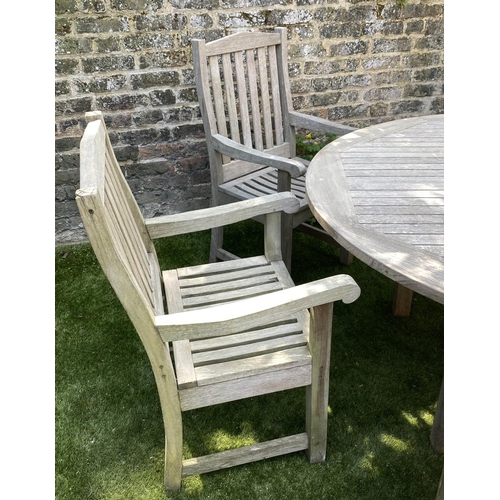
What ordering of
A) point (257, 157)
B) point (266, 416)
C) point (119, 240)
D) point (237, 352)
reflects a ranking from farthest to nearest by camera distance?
point (257, 157)
point (266, 416)
point (237, 352)
point (119, 240)

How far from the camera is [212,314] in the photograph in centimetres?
149

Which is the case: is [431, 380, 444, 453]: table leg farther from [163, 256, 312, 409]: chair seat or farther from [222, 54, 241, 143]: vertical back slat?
[222, 54, 241, 143]: vertical back slat

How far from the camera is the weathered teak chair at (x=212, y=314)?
1431mm

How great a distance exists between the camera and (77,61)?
3141 mm

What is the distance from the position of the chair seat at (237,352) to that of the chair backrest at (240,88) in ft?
3.12

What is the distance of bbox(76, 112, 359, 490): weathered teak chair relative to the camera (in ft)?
4.69

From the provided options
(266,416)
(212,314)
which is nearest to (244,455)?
(266,416)

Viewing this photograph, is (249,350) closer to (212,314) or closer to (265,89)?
(212,314)

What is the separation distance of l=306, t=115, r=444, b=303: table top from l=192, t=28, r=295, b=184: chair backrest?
2.30 feet

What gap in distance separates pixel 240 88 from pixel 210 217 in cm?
117

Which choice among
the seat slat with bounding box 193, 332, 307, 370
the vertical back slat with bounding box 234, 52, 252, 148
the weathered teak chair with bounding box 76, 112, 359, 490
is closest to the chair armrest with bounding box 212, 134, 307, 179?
the vertical back slat with bounding box 234, 52, 252, 148

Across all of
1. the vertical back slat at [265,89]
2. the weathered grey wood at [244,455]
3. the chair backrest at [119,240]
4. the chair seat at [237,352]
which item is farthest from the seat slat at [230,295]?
the vertical back slat at [265,89]

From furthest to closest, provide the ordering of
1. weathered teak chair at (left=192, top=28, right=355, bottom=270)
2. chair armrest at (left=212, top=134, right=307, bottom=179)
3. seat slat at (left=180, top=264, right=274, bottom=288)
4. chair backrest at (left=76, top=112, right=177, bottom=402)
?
weathered teak chair at (left=192, top=28, right=355, bottom=270) → chair armrest at (left=212, top=134, right=307, bottom=179) → seat slat at (left=180, top=264, right=274, bottom=288) → chair backrest at (left=76, top=112, right=177, bottom=402)

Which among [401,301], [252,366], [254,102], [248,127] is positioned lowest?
[401,301]
